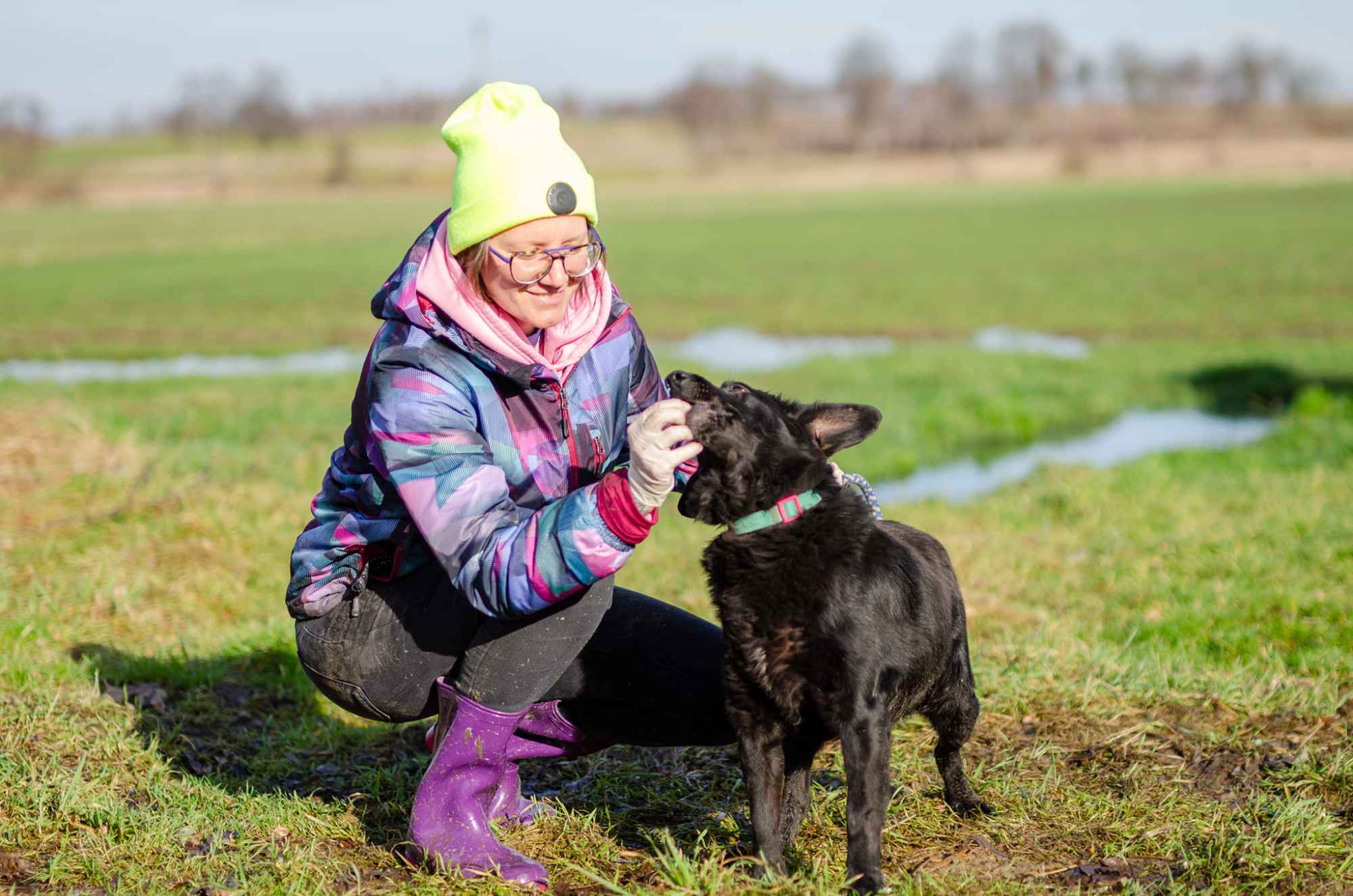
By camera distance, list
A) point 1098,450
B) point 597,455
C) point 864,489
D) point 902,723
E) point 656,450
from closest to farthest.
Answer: point 656,450 → point 597,455 → point 864,489 → point 902,723 → point 1098,450

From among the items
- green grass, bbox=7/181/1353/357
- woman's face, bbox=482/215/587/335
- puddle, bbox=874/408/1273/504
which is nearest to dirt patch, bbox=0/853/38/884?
woman's face, bbox=482/215/587/335

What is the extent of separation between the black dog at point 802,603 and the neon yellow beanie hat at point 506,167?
0.66 metres

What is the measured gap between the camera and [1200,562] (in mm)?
7180

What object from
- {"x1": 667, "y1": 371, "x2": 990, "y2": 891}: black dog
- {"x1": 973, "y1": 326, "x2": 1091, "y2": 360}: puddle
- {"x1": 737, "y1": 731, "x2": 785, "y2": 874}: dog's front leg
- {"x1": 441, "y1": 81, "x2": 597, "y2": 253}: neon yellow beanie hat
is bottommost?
{"x1": 973, "y1": 326, "x2": 1091, "y2": 360}: puddle

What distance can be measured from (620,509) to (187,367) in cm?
1748

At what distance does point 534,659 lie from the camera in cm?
350

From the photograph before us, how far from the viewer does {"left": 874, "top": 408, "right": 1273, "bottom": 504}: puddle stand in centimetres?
1054

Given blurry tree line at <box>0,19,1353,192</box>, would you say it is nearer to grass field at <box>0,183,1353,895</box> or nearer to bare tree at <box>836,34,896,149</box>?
bare tree at <box>836,34,896,149</box>

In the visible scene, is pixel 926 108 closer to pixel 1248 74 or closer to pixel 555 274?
pixel 1248 74

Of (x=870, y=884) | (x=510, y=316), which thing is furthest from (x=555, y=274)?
(x=870, y=884)

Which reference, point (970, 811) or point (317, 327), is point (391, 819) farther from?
point (317, 327)

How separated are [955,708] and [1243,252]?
3117 cm

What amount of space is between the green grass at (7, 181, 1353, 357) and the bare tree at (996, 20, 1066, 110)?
91.6 meters

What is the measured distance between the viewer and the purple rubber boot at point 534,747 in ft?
12.8
